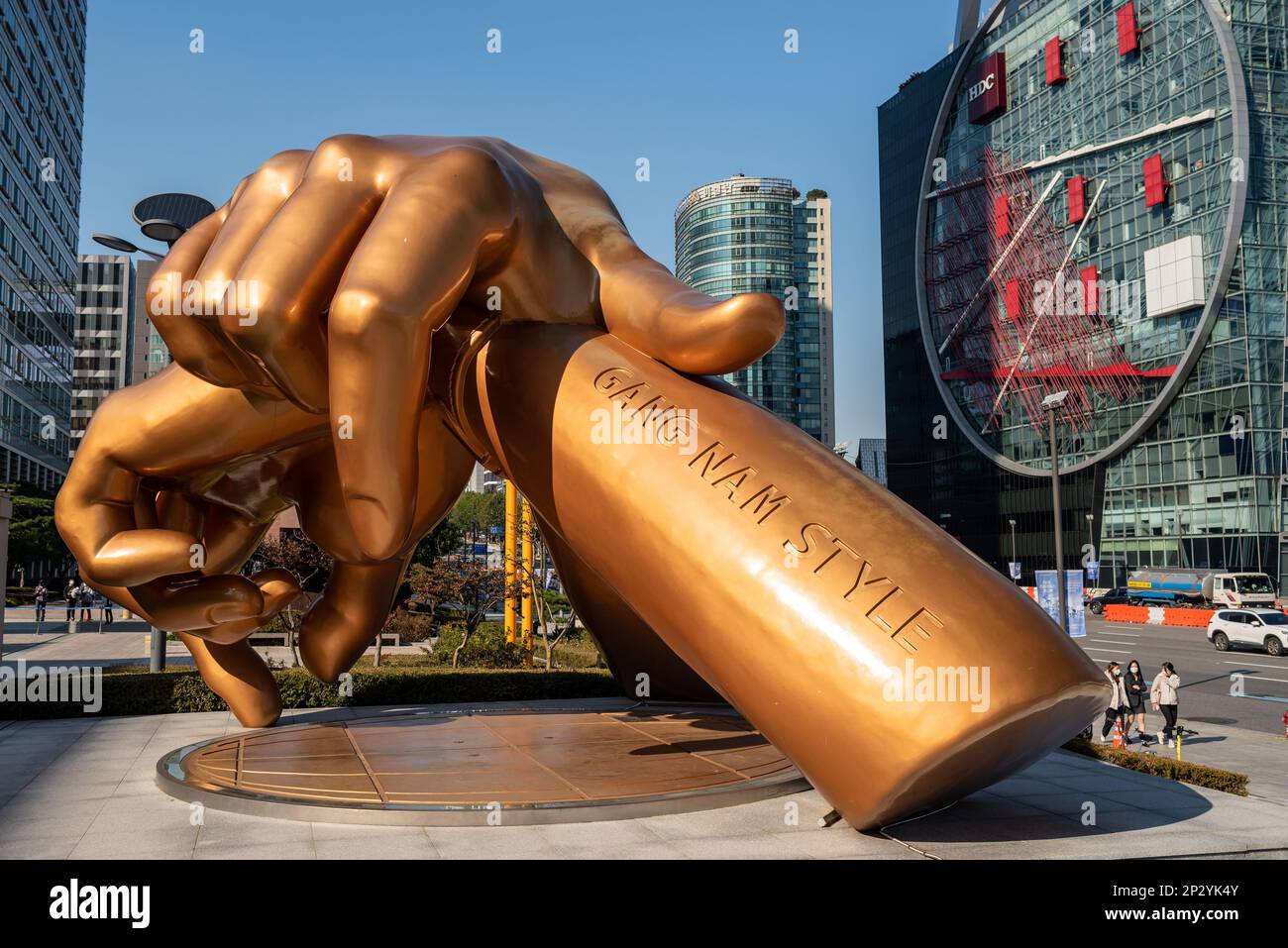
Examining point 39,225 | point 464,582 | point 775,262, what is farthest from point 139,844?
point 775,262

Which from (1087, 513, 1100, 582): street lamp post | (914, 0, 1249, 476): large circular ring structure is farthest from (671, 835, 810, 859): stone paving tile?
(1087, 513, 1100, 582): street lamp post

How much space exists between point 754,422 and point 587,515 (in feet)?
5.56

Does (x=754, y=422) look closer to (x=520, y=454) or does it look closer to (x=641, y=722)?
(x=520, y=454)

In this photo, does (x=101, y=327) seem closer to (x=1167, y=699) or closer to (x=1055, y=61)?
(x=1055, y=61)

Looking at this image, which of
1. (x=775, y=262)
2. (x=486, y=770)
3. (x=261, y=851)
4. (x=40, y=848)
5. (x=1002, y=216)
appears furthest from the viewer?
(x=775, y=262)

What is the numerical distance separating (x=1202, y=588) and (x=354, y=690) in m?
47.9

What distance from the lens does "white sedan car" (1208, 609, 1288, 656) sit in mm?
33875

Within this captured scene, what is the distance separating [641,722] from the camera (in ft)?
48.0

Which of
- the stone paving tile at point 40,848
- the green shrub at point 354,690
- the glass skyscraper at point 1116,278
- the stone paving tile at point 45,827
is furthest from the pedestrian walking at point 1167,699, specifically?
the glass skyscraper at point 1116,278

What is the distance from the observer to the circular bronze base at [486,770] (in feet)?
31.7

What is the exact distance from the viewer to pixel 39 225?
217ft

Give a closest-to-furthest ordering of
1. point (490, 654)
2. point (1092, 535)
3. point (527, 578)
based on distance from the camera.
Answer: point (490, 654)
point (527, 578)
point (1092, 535)

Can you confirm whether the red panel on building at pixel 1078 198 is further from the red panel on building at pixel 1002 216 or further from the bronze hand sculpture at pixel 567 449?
the bronze hand sculpture at pixel 567 449
